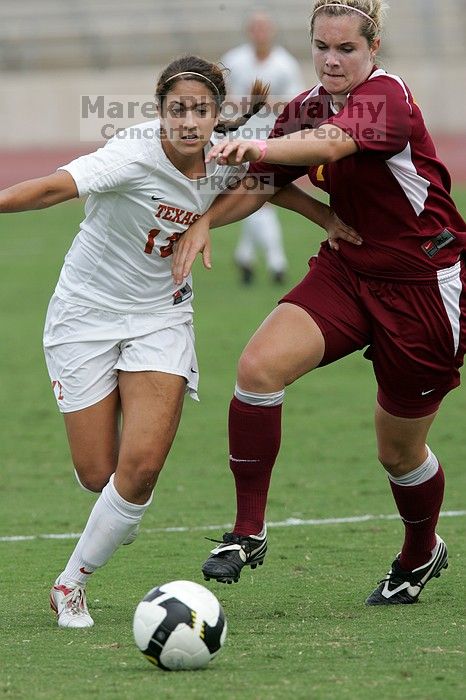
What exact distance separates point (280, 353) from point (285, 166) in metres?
0.84

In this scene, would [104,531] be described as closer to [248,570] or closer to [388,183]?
[248,570]

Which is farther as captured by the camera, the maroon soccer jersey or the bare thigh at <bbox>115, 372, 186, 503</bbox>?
the bare thigh at <bbox>115, 372, 186, 503</bbox>

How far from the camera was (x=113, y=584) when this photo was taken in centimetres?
589

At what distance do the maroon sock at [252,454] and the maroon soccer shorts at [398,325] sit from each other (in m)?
0.34

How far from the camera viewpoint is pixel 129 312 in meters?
5.34

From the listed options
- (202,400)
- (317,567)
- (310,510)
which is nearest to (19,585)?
(317,567)

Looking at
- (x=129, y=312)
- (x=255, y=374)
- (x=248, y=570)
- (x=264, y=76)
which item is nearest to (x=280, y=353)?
(x=255, y=374)

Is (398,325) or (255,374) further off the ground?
(398,325)

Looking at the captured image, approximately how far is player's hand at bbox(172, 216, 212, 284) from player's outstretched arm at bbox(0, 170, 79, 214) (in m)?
0.54

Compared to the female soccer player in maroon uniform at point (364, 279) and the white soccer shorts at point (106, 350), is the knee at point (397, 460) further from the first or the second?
the white soccer shorts at point (106, 350)

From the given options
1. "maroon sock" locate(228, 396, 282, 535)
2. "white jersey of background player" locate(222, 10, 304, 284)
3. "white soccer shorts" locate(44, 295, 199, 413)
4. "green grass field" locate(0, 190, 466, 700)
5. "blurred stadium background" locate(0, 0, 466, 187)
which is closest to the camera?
"green grass field" locate(0, 190, 466, 700)

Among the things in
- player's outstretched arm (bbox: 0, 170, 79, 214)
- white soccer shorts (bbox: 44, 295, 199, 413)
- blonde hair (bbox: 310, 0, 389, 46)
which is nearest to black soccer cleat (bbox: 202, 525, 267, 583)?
white soccer shorts (bbox: 44, 295, 199, 413)

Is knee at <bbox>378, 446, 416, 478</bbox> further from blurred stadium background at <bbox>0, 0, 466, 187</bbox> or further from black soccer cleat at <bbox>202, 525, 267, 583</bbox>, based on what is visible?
→ blurred stadium background at <bbox>0, 0, 466, 187</bbox>

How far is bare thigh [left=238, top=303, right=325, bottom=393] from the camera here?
16.5 feet
